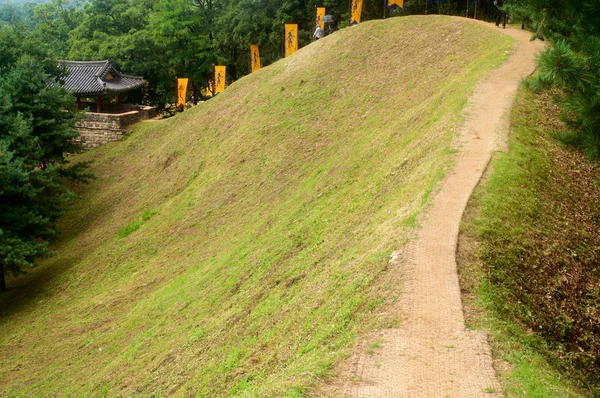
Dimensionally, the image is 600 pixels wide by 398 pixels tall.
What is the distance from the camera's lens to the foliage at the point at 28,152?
1788cm

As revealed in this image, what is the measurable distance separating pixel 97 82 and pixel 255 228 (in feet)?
62.2

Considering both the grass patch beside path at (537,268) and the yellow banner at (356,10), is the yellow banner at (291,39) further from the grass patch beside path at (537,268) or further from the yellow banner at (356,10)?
the grass patch beside path at (537,268)

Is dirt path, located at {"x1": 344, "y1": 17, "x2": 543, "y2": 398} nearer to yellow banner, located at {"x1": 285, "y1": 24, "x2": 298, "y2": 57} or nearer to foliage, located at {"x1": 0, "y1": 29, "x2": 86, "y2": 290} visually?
foliage, located at {"x1": 0, "y1": 29, "x2": 86, "y2": 290}

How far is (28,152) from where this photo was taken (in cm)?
2034

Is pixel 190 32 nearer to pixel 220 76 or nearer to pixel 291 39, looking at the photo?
pixel 220 76

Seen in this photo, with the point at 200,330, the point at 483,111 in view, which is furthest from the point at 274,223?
the point at 483,111

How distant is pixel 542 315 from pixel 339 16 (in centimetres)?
3226

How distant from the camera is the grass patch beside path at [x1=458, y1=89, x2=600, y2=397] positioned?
6.61 metres

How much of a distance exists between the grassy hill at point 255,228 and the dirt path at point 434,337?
0.42 meters

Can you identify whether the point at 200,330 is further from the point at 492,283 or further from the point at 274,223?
the point at 492,283

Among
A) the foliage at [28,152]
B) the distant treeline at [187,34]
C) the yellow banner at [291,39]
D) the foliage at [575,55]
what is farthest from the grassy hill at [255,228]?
the distant treeline at [187,34]

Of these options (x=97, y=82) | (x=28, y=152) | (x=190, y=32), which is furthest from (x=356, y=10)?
(x=28, y=152)

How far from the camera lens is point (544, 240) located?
890cm

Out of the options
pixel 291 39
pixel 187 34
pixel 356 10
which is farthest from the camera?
pixel 187 34
